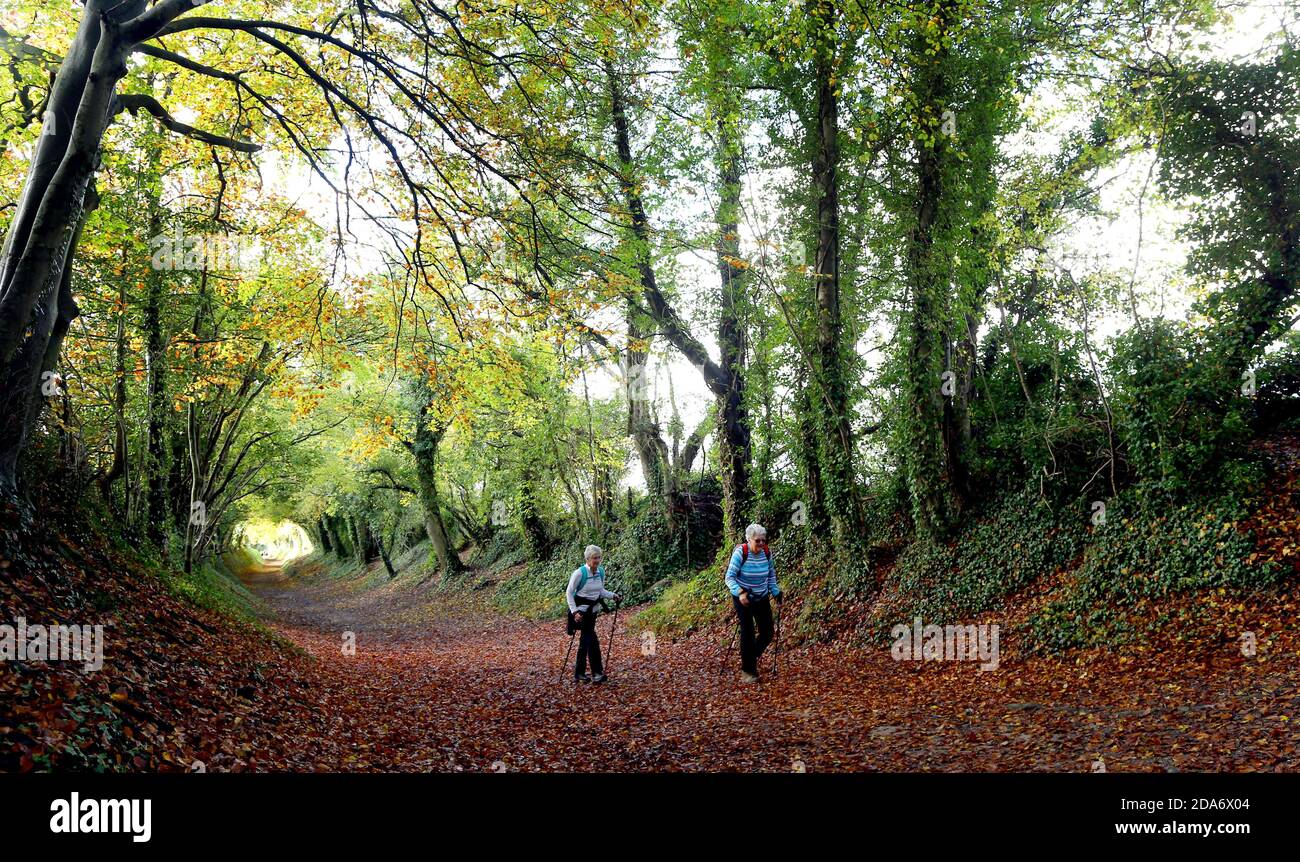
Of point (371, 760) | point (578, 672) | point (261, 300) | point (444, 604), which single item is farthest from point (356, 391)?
point (371, 760)

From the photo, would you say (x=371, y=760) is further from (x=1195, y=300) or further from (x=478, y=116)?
(x=1195, y=300)

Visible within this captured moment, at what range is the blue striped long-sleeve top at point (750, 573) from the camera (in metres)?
8.71

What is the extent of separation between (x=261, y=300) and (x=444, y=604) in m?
17.3

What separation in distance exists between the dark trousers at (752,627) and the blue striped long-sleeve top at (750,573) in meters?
0.12

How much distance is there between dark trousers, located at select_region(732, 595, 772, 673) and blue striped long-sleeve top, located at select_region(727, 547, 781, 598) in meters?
0.12

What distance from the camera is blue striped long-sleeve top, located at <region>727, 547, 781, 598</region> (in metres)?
8.71

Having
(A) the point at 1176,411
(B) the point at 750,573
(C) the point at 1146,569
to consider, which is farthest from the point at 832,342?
(C) the point at 1146,569

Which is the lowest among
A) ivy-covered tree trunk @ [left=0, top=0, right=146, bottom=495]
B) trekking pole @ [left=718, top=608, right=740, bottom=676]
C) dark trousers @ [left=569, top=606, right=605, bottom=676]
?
trekking pole @ [left=718, top=608, right=740, bottom=676]

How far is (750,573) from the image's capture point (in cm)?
874

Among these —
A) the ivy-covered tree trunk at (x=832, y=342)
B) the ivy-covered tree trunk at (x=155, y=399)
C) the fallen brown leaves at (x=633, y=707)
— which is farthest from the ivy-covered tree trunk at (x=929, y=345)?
the ivy-covered tree trunk at (x=155, y=399)
